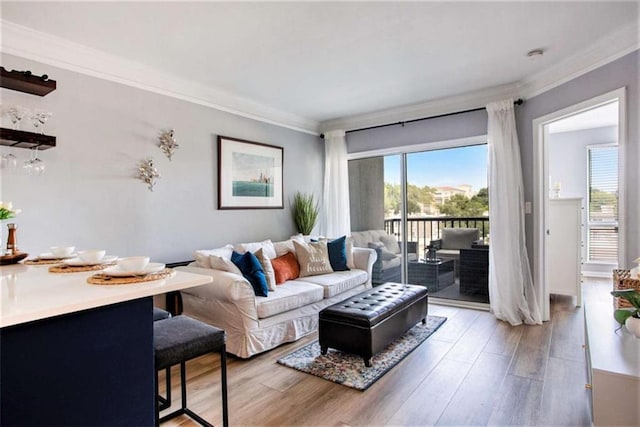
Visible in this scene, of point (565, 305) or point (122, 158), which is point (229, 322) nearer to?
point (122, 158)

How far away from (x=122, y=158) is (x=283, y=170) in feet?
6.91

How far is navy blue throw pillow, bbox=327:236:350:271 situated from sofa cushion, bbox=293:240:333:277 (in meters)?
0.10

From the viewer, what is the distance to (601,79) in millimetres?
3049

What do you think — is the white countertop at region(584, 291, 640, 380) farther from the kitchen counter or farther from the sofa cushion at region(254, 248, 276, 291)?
the sofa cushion at region(254, 248, 276, 291)

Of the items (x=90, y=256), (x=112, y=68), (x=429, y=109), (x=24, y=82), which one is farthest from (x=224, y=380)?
(x=429, y=109)

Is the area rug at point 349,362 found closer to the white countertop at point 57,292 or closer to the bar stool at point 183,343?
the bar stool at point 183,343

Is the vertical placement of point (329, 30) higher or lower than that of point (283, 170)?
higher

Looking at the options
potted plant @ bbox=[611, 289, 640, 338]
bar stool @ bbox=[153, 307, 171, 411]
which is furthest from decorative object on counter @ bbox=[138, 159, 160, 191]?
potted plant @ bbox=[611, 289, 640, 338]

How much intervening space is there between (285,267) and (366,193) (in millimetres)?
1992

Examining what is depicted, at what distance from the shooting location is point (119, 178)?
124 inches

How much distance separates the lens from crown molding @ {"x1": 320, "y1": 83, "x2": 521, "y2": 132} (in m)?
3.99

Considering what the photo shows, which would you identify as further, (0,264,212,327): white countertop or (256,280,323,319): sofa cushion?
(256,280,323,319): sofa cushion

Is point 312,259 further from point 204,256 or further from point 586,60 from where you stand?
point 586,60

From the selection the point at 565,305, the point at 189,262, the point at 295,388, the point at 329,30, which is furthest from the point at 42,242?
the point at 565,305
